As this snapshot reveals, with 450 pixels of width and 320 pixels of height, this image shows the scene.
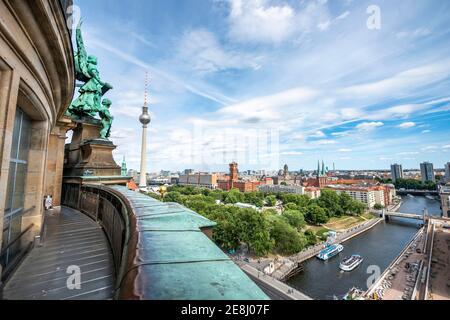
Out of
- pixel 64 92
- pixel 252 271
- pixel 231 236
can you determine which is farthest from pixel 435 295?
pixel 64 92

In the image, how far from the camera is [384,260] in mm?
37375

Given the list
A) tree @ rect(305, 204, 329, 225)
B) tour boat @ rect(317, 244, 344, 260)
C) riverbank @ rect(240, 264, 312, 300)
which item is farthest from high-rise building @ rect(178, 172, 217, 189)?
riverbank @ rect(240, 264, 312, 300)

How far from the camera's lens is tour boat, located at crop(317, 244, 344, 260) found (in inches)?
1433

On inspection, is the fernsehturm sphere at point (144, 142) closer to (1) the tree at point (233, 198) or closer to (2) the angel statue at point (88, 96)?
(1) the tree at point (233, 198)

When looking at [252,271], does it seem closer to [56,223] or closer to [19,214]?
[56,223]

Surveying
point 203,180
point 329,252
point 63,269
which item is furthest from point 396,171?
point 63,269

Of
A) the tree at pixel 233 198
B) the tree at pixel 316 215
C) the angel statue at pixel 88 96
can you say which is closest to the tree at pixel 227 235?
the angel statue at pixel 88 96

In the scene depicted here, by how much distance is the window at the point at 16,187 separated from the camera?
3600 mm

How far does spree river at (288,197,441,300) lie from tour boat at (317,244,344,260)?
58cm

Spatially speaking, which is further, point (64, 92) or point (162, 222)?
point (64, 92)

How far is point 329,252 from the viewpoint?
3728 centimetres
